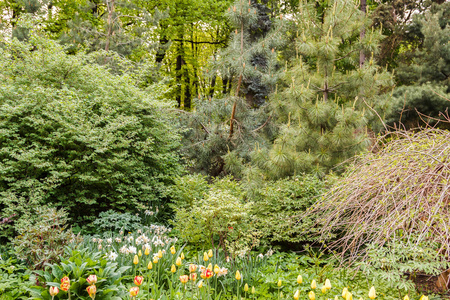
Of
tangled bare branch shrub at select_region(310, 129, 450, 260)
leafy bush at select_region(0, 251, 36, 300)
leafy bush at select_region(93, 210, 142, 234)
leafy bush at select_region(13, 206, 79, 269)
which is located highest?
tangled bare branch shrub at select_region(310, 129, 450, 260)

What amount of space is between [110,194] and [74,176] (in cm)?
76

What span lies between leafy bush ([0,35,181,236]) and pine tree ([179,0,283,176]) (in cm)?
178

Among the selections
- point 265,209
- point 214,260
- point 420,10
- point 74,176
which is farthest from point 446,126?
point 74,176

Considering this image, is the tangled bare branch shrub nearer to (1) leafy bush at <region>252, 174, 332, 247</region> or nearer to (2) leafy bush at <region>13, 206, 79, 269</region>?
(1) leafy bush at <region>252, 174, 332, 247</region>

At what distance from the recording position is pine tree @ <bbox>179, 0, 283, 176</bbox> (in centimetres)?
650

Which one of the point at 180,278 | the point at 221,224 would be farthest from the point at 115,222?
the point at 180,278

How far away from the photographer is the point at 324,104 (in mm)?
5195

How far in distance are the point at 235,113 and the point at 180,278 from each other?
5.36m

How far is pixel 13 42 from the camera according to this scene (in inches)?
186

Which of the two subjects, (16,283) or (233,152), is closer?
(16,283)

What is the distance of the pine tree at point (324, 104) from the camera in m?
5.06

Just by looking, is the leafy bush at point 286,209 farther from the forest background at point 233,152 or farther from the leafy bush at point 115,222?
the leafy bush at point 115,222

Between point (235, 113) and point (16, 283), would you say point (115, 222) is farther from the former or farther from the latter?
point (235, 113)

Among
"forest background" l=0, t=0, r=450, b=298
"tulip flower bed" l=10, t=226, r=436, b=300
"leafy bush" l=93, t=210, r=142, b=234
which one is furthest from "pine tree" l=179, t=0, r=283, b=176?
"tulip flower bed" l=10, t=226, r=436, b=300
